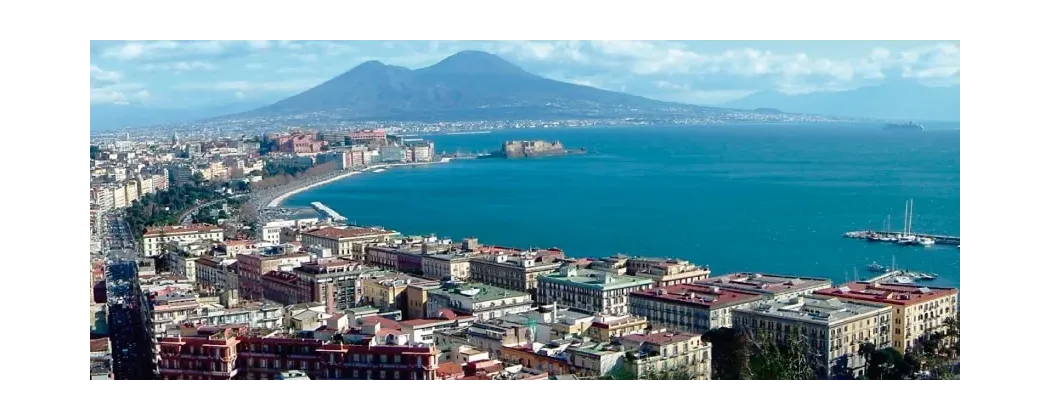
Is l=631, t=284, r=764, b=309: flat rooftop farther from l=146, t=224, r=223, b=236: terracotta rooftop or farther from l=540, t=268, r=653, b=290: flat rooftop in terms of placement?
l=146, t=224, r=223, b=236: terracotta rooftop

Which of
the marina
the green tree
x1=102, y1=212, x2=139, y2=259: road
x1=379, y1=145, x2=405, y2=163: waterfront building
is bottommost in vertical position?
the green tree

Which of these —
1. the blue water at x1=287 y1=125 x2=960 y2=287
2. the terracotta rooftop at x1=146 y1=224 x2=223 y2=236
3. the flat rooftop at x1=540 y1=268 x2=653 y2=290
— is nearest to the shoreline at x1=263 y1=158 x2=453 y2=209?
the blue water at x1=287 y1=125 x2=960 y2=287

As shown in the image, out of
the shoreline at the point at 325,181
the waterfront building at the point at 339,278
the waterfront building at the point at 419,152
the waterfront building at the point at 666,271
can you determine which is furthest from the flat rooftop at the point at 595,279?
the waterfront building at the point at 419,152

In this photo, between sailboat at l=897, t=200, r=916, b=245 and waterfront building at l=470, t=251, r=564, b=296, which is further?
sailboat at l=897, t=200, r=916, b=245

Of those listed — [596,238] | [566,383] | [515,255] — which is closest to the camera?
[566,383]

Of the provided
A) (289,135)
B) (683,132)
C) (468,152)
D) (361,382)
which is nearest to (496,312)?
(361,382)

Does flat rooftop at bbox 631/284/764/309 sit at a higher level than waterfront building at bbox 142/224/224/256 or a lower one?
lower

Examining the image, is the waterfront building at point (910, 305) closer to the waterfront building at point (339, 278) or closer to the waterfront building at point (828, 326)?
the waterfront building at point (828, 326)

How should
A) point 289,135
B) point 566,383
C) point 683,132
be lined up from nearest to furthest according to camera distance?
point 566,383 < point 289,135 < point 683,132

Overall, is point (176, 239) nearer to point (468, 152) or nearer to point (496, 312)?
point (496, 312)
